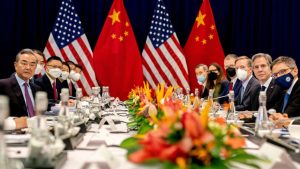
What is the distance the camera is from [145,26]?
7820 mm

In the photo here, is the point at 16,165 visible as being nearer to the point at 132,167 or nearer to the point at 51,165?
the point at 51,165

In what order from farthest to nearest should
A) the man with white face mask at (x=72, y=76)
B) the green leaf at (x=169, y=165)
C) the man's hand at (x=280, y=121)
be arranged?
the man with white face mask at (x=72, y=76) < the man's hand at (x=280, y=121) < the green leaf at (x=169, y=165)

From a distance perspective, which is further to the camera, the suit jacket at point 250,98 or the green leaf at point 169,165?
the suit jacket at point 250,98

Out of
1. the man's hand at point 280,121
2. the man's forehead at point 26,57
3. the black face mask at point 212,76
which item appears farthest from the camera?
Answer: the black face mask at point 212,76

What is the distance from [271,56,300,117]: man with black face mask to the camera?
344 cm

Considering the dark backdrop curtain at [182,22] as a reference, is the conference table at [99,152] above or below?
below

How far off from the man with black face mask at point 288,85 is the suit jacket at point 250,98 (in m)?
0.48

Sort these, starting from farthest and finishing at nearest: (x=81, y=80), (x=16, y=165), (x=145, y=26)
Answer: (x=145, y=26) < (x=81, y=80) < (x=16, y=165)

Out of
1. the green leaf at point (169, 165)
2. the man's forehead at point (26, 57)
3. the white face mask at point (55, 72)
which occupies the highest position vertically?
the man's forehead at point (26, 57)

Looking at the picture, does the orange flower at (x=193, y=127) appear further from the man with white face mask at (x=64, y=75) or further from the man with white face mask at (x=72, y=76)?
the man with white face mask at (x=72, y=76)

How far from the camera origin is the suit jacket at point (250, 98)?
14.4 feet

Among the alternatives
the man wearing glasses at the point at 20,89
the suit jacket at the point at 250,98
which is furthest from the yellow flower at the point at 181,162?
the suit jacket at the point at 250,98

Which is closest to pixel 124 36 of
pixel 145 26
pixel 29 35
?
pixel 145 26

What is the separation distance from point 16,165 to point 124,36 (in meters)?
6.08
